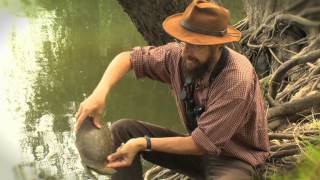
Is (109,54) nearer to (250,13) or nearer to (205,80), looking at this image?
(250,13)

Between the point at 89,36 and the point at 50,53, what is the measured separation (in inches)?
33.5

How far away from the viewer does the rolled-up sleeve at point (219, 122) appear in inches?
91.3

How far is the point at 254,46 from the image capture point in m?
5.01

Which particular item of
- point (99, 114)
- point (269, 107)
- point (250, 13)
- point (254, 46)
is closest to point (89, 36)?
point (250, 13)

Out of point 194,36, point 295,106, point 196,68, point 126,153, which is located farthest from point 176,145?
point 295,106

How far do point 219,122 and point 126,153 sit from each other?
37 centimetres

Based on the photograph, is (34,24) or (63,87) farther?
(34,24)

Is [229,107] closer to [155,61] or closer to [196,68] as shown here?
[196,68]

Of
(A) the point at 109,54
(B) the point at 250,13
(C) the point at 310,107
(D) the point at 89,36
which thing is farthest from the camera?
(D) the point at 89,36

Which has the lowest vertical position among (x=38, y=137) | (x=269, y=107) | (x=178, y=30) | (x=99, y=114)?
(x=38, y=137)

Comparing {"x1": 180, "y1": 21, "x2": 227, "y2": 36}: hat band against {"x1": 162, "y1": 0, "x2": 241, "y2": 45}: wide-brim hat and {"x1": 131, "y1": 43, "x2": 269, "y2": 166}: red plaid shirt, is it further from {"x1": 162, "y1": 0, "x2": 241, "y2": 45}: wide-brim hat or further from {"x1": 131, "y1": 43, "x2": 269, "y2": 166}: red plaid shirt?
{"x1": 131, "y1": 43, "x2": 269, "y2": 166}: red plaid shirt

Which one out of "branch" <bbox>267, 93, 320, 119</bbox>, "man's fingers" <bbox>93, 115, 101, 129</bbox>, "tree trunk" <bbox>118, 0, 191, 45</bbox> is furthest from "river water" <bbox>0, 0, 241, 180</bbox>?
"man's fingers" <bbox>93, 115, 101, 129</bbox>

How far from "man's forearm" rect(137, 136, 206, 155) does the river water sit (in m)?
1.90

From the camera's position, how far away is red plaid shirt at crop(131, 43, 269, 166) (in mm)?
2324
